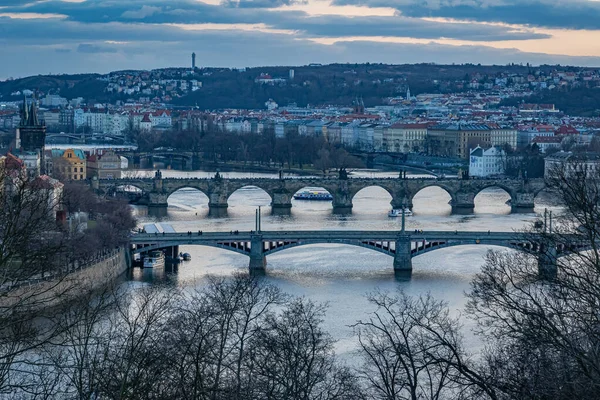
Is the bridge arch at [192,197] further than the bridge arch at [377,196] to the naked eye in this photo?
No

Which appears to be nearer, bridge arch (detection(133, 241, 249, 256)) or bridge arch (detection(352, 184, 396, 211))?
bridge arch (detection(133, 241, 249, 256))

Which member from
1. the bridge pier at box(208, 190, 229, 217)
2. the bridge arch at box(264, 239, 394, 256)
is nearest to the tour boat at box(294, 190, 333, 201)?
the bridge pier at box(208, 190, 229, 217)

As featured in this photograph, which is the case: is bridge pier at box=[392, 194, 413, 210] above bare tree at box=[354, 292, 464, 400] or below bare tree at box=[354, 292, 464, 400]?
below

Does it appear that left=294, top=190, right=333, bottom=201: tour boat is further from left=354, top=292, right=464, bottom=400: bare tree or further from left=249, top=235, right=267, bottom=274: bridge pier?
left=354, top=292, right=464, bottom=400: bare tree

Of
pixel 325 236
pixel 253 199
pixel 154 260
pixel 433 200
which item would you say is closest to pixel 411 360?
pixel 154 260

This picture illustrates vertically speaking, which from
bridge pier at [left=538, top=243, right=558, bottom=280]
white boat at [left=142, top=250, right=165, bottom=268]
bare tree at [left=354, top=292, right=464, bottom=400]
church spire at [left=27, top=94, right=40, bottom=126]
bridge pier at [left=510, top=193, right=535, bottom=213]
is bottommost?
bridge pier at [left=510, top=193, right=535, bottom=213]

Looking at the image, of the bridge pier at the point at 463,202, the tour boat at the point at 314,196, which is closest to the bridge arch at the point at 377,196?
the tour boat at the point at 314,196

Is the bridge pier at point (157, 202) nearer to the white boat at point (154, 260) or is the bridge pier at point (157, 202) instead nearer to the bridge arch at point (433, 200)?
the bridge arch at point (433, 200)

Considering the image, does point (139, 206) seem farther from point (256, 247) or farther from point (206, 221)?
point (256, 247)

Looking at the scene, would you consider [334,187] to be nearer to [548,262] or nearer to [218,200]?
[218,200]
